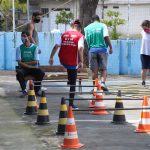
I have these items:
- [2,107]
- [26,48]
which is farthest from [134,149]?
[26,48]

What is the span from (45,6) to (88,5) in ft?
84.2

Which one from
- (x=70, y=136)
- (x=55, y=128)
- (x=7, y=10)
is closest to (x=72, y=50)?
(x=55, y=128)

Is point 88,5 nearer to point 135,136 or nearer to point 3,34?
point 3,34

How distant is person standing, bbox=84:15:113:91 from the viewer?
1369 centimetres

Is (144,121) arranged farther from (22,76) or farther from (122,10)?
(122,10)

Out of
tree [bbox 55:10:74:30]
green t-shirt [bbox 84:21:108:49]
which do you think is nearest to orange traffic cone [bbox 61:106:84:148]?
green t-shirt [bbox 84:21:108:49]

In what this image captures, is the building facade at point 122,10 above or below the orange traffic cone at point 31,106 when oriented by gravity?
above

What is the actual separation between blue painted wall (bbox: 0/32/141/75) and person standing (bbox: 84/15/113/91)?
23.1ft

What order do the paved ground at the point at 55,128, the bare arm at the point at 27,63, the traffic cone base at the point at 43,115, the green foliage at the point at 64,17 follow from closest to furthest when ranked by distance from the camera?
the paved ground at the point at 55,128 → the traffic cone base at the point at 43,115 → the bare arm at the point at 27,63 → the green foliage at the point at 64,17

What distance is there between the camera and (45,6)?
46.6 meters

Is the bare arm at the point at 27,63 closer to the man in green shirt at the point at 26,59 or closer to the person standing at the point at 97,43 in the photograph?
the man in green shirt at the point at 26,59

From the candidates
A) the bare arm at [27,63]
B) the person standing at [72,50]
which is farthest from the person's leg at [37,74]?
the person standing at [72,50]

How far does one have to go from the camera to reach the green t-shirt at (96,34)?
1368 centimetres

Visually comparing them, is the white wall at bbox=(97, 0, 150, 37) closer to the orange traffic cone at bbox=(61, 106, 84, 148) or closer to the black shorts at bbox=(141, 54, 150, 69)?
the black shorts at bbox=(141, 54, 150, 69)
